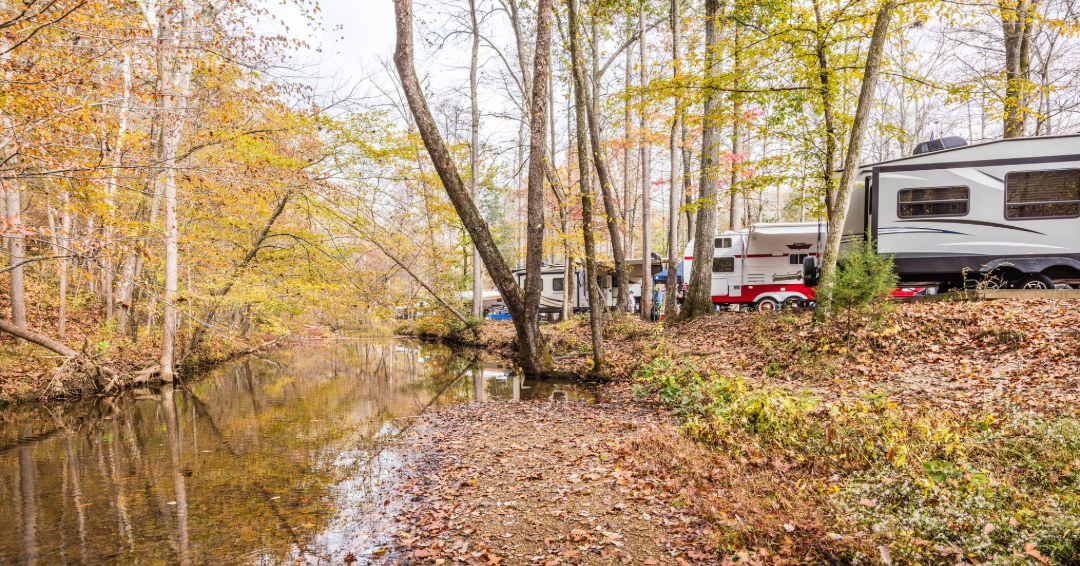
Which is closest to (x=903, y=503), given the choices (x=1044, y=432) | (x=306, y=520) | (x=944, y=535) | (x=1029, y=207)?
(x=944, y=535)

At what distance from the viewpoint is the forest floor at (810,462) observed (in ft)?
11.2

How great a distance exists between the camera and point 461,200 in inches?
412

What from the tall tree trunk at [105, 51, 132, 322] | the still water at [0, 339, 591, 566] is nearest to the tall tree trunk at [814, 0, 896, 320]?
the still water at [0, 339, 591, 566]

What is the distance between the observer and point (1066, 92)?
59.5 ft

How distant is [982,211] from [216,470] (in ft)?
44.3

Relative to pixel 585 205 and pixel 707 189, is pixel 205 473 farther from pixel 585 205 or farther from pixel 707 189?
pixel 707 189

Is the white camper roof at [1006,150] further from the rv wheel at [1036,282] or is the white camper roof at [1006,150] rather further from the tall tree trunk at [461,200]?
the tall tree trunk at [461,200]

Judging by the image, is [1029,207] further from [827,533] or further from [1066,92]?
[1066,92]

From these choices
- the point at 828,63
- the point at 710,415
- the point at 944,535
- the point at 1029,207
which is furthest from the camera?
the point at 828,63

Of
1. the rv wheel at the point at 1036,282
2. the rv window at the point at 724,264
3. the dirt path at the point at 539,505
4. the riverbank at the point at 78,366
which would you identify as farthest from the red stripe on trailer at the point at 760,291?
the riverbank at the point at 78,366

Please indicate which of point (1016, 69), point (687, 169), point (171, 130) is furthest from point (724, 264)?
point (171, 130)

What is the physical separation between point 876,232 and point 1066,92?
568 inches

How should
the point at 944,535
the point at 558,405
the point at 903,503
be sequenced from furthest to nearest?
1. the point at 558,405
2. the point at 903,503
3. the point at 944,535

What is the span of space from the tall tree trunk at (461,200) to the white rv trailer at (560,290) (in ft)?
43.9
